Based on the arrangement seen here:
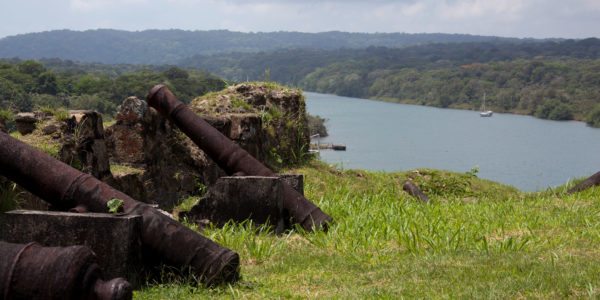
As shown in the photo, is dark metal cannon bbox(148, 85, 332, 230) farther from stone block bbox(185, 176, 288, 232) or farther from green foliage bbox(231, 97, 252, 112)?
green foliage bbox(231, 97, 252, 112)

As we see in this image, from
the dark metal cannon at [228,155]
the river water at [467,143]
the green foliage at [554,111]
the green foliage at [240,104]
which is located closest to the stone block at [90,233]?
the dark metal cannon at [228,155]

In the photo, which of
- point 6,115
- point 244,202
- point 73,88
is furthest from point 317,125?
point 6,115

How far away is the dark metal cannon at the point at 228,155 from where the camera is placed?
858 cm

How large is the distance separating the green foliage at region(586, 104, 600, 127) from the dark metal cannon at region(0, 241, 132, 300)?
142 metres

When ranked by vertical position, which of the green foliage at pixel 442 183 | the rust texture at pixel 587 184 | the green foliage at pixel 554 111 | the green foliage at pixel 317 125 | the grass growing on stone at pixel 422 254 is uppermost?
the grass growing on stone at pixel 422 254

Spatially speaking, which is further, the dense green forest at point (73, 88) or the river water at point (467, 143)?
the river water at point (467, 143)

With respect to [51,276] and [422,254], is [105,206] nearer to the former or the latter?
[51,276]

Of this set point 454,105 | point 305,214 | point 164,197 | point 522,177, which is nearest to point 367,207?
point 305,214

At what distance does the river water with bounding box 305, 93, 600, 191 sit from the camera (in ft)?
252

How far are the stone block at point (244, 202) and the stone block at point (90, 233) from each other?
9.41 ft

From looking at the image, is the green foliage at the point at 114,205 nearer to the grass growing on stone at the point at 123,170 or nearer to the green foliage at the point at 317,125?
the grass growing on stone at the point at 123,170

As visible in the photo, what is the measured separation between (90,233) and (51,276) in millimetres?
1290

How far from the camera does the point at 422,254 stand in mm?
6984

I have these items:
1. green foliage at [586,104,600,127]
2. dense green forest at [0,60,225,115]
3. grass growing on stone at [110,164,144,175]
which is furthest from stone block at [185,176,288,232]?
green foliage at [586,104,600,127]
